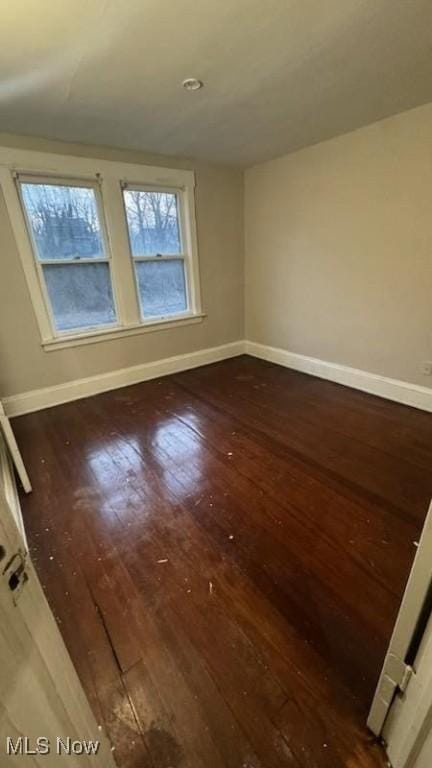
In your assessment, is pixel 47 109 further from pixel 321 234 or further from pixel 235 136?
pixel 321 234

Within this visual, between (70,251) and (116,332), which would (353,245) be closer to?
(116,332)

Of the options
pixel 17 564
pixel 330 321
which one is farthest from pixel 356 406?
pixel 17 564

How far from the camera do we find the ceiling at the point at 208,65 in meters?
1.40

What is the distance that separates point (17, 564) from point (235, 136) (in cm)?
337

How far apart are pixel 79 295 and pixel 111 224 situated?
755mm

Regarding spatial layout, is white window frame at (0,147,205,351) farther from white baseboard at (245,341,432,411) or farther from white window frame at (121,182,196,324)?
white baseboard at (245,341,432,411)

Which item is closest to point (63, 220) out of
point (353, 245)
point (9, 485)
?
point (9, 485)

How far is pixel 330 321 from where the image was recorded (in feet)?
11.3

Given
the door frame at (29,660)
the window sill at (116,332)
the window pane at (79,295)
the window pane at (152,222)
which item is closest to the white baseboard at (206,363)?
the window sill at (116,332)

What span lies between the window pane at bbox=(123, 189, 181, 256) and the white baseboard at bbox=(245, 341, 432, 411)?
1727 millimetres

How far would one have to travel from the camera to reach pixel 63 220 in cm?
297

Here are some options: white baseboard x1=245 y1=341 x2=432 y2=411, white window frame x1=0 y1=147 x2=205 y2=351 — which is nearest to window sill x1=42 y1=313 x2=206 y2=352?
white window frame x1=0 y1=147 x2=205 y2=351

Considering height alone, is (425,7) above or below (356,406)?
above

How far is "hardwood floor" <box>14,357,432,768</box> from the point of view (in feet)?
3.32
